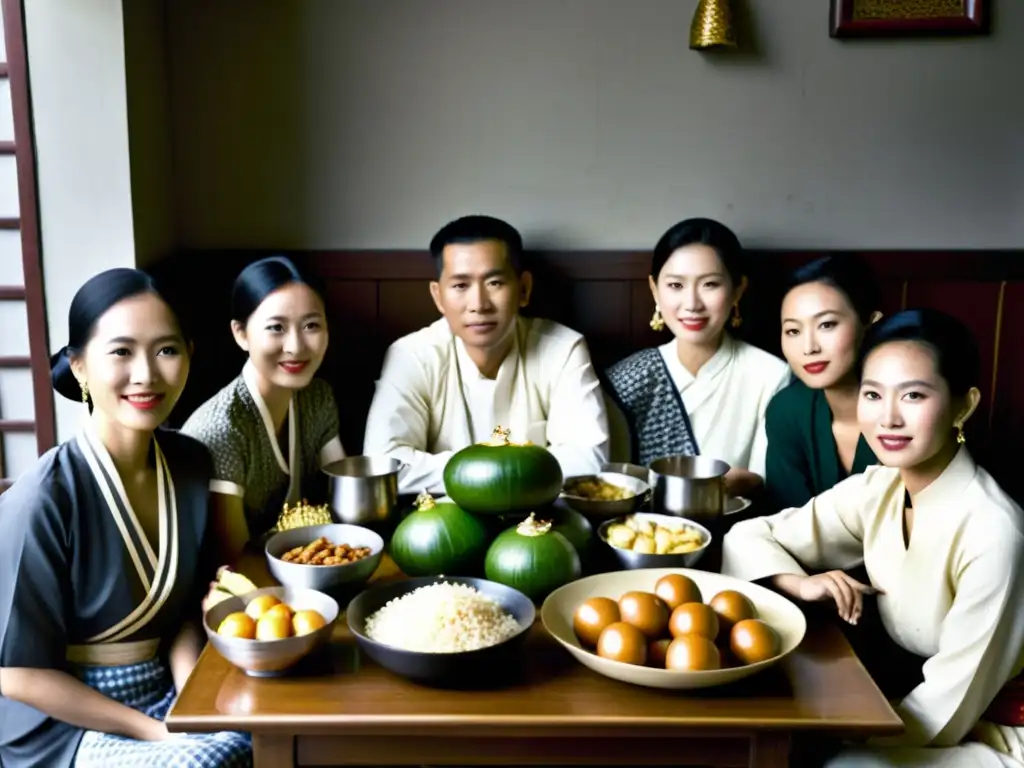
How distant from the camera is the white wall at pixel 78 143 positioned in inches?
90.9

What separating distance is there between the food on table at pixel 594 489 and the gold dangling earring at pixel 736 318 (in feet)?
2.58

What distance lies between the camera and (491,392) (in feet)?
8.79

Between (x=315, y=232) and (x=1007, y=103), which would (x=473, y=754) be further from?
(x=1007, y=103)

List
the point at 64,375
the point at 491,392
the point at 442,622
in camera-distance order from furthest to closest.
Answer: the point at 491,392, the point at 64,375, the point at 442,622

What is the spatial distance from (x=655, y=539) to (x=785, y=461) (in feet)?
2.18

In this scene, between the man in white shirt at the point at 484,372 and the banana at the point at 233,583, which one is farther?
the man in white shirt at the point at 484,372

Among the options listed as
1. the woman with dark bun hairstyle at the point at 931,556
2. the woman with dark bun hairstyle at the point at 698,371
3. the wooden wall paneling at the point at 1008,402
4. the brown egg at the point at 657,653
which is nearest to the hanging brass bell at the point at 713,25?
the woman with dark bun hairstyle at the point at 698,371

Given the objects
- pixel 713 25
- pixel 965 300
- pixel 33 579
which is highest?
pixel 713 25

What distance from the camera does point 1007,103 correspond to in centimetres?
283

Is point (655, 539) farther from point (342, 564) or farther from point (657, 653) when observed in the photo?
point (342, 564)

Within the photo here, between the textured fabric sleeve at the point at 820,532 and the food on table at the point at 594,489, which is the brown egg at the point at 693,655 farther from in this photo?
the food on table at the point at 594,489

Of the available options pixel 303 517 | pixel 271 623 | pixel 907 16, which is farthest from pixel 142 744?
pixel 907 16

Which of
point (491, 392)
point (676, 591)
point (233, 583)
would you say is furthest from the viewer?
point (491, 392)

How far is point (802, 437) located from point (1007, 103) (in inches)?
48.8
